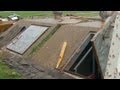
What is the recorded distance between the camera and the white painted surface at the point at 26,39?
216 inches

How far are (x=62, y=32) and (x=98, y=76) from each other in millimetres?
1400

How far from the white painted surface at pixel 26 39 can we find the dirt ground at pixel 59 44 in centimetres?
49

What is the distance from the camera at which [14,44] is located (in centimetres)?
605

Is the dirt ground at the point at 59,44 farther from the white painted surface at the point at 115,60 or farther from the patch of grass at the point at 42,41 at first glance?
the white painted surface at the point at 115,60

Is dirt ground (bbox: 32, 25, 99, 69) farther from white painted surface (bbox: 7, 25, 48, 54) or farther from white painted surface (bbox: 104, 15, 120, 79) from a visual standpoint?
white painted surface (bbox: 104, 15, 120, 79)

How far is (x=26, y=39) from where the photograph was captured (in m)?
5.76

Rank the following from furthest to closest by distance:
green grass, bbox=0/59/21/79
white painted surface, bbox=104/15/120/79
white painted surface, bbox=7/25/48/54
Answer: white painted surface, bbox=7/25/48/54, green grass, bbox=0/59/21/79, white painted surface, bbox=104/15/120/79

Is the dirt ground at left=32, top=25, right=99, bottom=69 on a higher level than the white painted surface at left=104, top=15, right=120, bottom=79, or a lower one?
lower

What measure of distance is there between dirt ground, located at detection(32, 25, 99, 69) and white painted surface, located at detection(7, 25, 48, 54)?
490 millimetres

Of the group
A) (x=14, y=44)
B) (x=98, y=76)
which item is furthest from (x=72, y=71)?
(x=14, y=44)

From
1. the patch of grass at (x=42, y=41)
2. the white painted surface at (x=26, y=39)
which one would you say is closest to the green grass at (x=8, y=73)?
the patch of grass at (x=42, y=41)

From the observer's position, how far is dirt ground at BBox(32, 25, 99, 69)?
444 centimetres

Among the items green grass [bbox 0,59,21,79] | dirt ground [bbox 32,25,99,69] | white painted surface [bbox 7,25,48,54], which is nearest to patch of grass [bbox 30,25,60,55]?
dirt ground [bbox 32,25,99,69]
